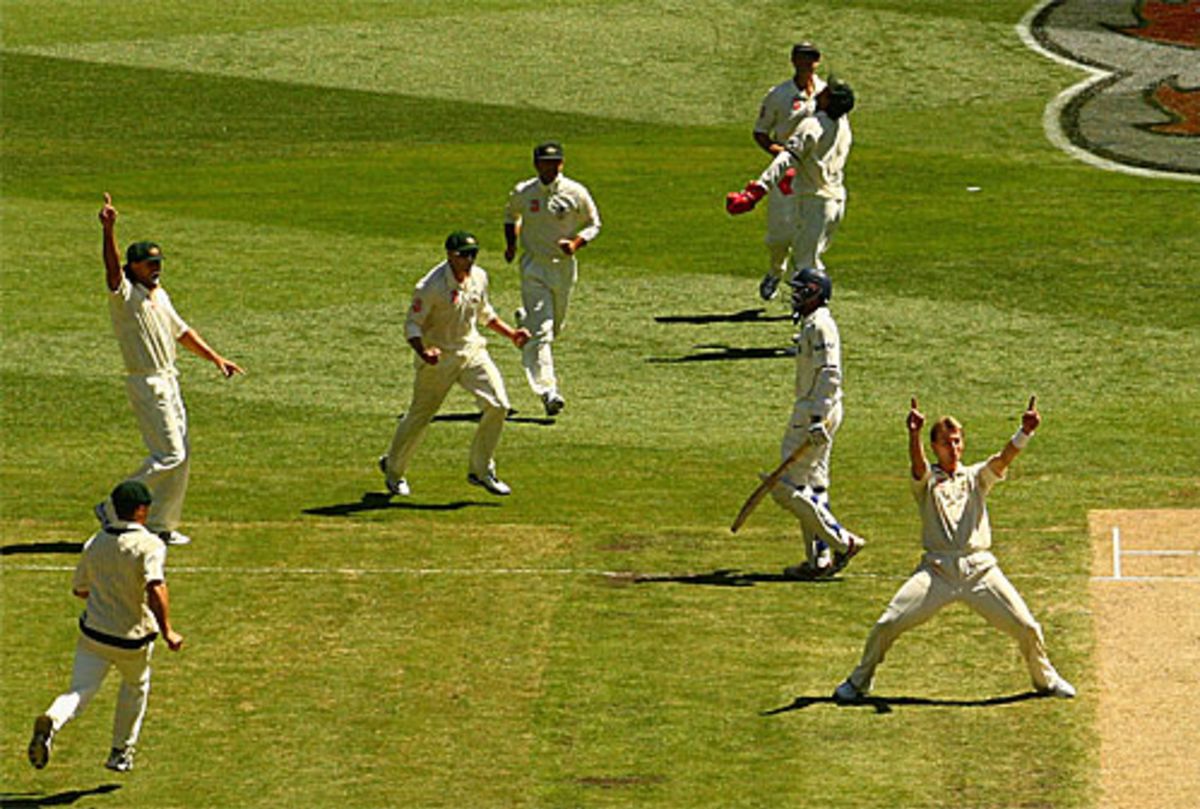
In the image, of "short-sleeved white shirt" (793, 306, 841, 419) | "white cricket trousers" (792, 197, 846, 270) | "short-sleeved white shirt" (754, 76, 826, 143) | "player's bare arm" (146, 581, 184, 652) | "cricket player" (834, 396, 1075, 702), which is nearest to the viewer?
"player's bare arm" (146, 581, 184, 652)

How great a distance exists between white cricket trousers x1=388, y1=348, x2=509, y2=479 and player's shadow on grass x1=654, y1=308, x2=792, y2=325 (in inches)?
315

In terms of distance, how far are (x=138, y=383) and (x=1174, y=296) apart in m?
15.2

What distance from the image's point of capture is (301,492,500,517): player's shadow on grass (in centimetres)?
2277

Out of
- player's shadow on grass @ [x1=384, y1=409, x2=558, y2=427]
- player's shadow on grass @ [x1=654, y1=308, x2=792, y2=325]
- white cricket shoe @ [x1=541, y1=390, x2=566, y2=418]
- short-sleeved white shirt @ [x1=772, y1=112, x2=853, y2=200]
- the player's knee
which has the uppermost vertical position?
short-sleeved white shirt @ [x1=772, y1=112, x2=853, y2=200]

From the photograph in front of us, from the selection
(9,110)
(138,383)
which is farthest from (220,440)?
(9,110)

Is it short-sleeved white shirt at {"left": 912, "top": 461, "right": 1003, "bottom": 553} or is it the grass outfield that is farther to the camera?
short-sleeved white shirt at {"left": 912, "top": 461, "right": 1003, "bottom": 553}

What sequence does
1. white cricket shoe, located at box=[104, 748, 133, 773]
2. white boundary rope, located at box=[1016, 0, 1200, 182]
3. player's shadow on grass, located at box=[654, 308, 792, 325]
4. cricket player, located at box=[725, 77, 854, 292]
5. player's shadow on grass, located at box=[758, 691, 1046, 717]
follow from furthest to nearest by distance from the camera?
white boundary rope, located at box=[1016, 0, 1200, 182] < player's shadow on grass, located at box=[654, 308, 792, 325] < cricket player, located at box=[725, 77, 854, 292] < player's shadow on grass, located at box=[758, 691, 1046, 717] < white cricket shoe, located at box=[104, 748, 133, 773]

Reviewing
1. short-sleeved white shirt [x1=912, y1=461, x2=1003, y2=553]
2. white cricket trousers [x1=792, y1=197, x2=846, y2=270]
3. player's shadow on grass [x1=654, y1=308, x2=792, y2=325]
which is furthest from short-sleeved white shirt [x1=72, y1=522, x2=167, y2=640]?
player's shadow on grass [x1=654, y1=308, x2=792, y2=325]

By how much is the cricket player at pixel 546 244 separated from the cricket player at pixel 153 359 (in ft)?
18.8

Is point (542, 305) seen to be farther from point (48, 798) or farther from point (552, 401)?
point (48, 798)

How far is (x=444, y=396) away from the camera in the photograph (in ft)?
74.7

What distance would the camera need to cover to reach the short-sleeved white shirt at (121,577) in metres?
15.8

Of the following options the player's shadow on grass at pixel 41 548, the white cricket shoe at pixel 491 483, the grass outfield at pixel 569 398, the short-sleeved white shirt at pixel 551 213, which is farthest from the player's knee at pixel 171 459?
the short-sleeved white shirt at pixel 551 213

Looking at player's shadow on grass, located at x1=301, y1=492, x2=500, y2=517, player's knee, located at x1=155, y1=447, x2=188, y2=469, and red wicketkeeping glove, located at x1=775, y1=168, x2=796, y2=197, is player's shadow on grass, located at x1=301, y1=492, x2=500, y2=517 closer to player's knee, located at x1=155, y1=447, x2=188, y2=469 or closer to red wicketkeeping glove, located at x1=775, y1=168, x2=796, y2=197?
player's knee, located at x1=155, y1=447, x2=188, y2=469
